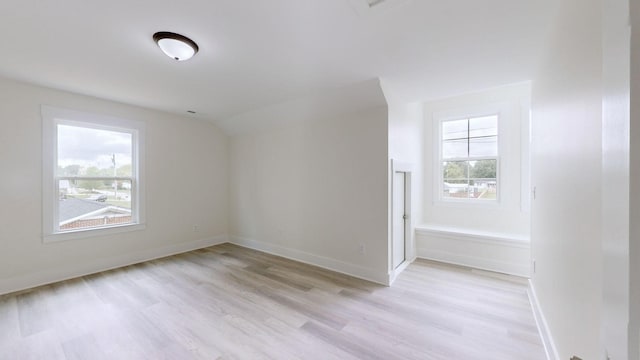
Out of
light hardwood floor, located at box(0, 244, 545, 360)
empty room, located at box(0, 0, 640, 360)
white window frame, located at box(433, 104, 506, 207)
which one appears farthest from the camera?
white window frame, located at box(433, 104, 506, 207)

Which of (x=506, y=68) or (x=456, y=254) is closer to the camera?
(x=506, y=68)

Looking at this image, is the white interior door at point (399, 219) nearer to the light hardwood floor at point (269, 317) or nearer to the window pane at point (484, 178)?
the light hardwood floor at point (269, 317)

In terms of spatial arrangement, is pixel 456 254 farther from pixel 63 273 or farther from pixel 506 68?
pixel 63 273

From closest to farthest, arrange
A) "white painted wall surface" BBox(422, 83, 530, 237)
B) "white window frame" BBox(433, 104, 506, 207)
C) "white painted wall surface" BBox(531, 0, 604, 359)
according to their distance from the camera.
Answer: "white painted wall surface" BBox(531, 0, 604, 359) → "white painted wall surface" BBox(422, 83, 530, 237) → "white window frame" BBox(433, 104, 506, 207)

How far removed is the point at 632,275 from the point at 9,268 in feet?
16.1

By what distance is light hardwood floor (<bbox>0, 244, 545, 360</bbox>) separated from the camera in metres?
2.00

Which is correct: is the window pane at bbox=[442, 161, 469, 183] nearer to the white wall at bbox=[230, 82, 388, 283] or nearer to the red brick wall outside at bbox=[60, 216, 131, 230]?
the white wall at bbox=[230, 82, 388, 283]

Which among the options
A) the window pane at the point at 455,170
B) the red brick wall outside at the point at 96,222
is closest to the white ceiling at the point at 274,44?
the window pane at the point at 455,170

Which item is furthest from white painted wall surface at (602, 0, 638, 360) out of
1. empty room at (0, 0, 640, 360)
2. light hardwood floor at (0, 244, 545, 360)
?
light hardwood floor at (0, 244, 545, 360)

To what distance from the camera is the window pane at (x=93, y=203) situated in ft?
11.3

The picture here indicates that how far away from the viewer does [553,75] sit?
6.05 feet

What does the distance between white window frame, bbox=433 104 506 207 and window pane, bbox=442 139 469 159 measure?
8 centimetres

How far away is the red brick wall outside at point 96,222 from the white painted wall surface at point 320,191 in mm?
1834

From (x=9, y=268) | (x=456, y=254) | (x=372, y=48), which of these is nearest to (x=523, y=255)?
(x=456, y=254)
